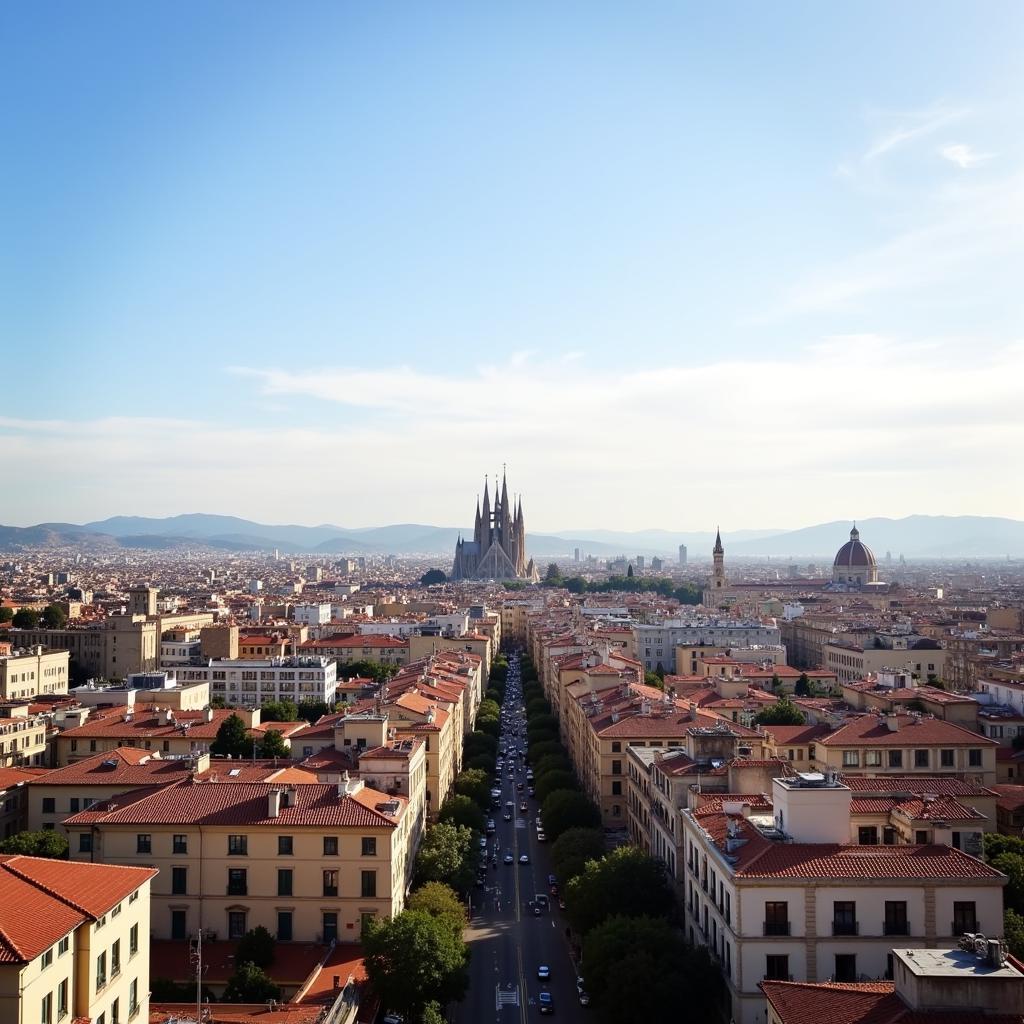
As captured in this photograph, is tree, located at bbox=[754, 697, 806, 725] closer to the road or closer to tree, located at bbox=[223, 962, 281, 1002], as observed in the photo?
the road

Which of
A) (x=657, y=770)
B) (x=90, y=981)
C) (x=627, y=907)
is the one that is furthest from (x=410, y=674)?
(x=90, y=981)

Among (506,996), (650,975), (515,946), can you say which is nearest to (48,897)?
(650,975)

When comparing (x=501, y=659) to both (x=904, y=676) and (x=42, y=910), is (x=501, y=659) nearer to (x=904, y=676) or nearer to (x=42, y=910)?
(x=904, y=676)

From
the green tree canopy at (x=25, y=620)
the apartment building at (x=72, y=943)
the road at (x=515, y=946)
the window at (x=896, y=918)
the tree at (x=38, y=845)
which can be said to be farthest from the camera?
the green tree canopy at (x=25, y=620)

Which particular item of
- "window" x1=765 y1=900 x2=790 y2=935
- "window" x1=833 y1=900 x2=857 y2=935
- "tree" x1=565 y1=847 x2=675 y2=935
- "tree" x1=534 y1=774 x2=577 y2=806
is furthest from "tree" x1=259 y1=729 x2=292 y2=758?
"window" x1=833 y1=900 x2=857 y2=935

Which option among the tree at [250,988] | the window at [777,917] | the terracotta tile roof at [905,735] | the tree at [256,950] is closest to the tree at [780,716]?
the terracotta tile roof at [905,735]

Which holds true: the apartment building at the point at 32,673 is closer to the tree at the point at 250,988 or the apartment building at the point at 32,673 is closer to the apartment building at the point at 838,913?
the tree at the point at 250,988
